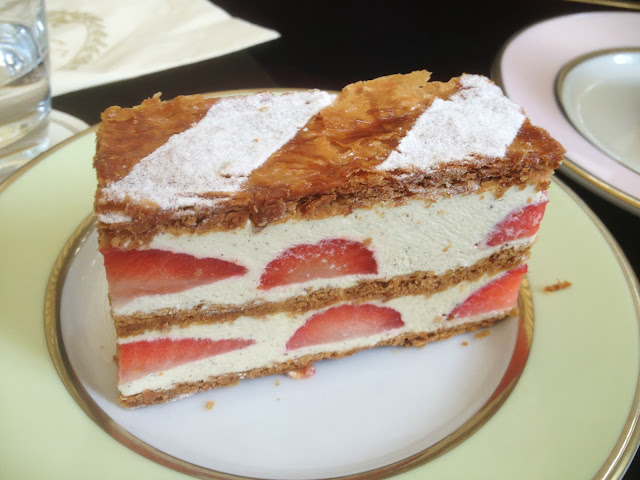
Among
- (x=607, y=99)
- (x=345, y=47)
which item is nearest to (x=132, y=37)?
(x=345, y=47)

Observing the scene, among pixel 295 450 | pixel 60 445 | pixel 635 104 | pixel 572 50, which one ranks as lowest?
pixel 295 450

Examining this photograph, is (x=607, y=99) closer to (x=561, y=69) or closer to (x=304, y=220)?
(x=561, y=69)

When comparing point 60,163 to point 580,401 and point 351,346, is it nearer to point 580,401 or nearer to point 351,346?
point 351,346

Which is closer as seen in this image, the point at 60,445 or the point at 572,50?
the point at 60,445

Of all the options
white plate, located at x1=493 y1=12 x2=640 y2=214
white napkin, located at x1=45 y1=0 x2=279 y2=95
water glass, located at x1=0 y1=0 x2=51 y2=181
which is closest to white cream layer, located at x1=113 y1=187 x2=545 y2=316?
white plate, located at x1=493 y1=12 x2=640 y2=214

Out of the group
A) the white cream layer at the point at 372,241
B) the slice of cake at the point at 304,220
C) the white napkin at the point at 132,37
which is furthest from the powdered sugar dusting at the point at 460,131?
the white napkin at the point at 132,37

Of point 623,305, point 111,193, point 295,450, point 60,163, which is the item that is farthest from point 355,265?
point 60,163

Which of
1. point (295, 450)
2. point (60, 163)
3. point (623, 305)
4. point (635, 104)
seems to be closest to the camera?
point (295, 450)

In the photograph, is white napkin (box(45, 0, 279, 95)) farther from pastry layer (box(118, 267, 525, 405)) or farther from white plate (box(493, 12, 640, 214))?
pastry layer (box(118, 267, 525, 405))

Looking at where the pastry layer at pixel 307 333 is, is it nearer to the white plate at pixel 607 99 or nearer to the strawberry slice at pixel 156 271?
the strawberry slice at pixel 156 271
